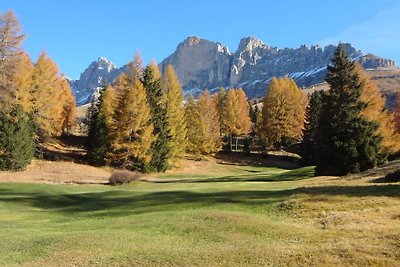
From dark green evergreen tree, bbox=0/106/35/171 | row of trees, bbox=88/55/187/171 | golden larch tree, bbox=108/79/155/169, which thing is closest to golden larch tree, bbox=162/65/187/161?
row of trees, bbox=88/55/187/171

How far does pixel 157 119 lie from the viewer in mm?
58469

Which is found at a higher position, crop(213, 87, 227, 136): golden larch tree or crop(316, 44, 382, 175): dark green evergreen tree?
crop(213, 87, 227, 136): golden larch tree

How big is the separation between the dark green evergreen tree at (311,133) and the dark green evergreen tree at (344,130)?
1504 centimetres

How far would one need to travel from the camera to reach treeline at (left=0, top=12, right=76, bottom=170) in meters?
42.1

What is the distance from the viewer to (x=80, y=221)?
75.9 feet

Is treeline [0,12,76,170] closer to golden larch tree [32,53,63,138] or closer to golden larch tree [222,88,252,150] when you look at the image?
golden larch tree [32,53,63,138]

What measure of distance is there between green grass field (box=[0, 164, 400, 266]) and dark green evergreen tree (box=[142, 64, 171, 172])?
1007 inches

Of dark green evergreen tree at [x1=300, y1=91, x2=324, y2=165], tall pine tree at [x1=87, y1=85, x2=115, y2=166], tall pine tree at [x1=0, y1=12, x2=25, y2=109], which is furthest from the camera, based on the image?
dark green evergreen tree at [x1=300, y1=91, x2=324, y2=165]

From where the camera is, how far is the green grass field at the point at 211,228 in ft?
47.7

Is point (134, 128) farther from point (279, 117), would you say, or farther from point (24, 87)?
point (279, 117)

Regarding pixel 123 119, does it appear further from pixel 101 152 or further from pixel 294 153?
pixel 294 153

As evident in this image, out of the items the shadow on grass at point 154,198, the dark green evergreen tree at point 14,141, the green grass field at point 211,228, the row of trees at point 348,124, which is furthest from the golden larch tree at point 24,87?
the row of trees at point 348,124

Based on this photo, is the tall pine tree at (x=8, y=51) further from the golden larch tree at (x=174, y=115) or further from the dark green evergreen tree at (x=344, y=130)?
the dark green evergreen tree at (x=344, y=130)

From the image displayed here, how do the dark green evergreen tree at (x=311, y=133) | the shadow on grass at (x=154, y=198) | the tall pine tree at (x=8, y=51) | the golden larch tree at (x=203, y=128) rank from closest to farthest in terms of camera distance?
the shadow on grass at (x=154, y=198), the tall pine tree at (x=8, y=51), the dark green evergreen tree at (x=311, y=133), the golden larch tree at (x=203, y=128)
